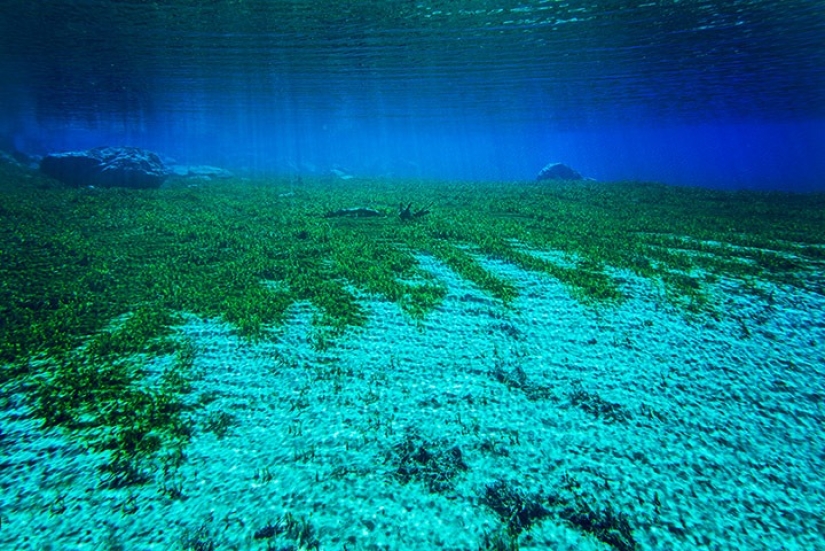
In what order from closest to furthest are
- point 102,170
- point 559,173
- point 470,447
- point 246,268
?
1. point 470,447
2. point 246,268
3. point 102,170
4. point 559,173

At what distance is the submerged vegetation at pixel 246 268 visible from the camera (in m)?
5.36

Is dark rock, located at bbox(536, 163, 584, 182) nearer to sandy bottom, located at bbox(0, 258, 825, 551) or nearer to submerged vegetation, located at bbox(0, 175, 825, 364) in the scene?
submerged vegetation, located at bbox(0, 175, 825, 364)

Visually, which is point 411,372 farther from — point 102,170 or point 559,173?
point 559,173

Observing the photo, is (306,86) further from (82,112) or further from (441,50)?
(82,112)

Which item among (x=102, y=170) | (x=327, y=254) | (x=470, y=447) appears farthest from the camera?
(x=102, y=170)

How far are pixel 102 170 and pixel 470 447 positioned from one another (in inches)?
1252

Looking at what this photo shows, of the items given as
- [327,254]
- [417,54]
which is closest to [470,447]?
[327,254]

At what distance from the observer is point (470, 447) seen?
14.9 feet

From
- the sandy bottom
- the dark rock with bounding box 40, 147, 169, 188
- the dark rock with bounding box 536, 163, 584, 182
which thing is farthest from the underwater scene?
the dark rock with bounding box 536, 163, 584, 182

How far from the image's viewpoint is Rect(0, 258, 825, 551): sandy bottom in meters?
3.55

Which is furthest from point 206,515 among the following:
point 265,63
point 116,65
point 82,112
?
point 82,112

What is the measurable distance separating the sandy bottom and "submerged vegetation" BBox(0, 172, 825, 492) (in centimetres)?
53

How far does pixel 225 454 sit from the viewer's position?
4.33 meters

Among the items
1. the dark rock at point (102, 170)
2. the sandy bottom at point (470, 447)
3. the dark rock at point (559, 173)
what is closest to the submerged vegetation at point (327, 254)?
the sandy bottom at point (470, 447)
